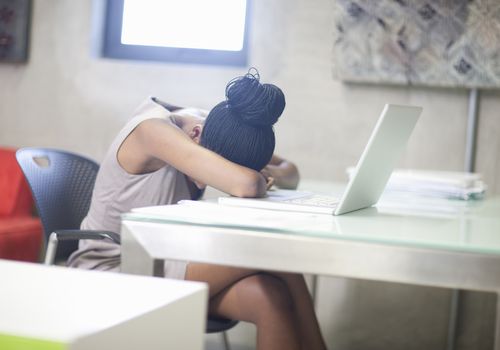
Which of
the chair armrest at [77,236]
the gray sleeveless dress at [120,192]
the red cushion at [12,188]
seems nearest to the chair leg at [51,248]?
the chair armrest at [77,236]

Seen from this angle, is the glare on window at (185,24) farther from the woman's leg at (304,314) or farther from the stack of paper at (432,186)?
the woman's leg at (304,314)

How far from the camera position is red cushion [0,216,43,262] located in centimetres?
311

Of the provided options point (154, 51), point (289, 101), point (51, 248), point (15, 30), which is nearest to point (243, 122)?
point (51, 248)

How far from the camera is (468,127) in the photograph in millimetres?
3277

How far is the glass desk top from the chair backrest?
859mm

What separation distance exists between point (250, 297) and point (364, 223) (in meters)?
0.48

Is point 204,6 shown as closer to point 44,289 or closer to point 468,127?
point 468,127

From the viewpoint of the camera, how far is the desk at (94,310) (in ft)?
3.00

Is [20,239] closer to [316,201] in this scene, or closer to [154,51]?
[154,51]

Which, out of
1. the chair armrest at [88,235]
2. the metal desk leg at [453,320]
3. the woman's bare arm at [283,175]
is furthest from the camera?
the metal desk leg at [453,320]

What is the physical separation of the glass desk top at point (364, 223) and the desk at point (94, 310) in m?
0.17

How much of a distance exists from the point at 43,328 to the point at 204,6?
3075mm

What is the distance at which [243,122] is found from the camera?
2.01 meters

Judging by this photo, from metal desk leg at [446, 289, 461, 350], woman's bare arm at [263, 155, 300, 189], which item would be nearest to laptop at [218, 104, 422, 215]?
woman's bare arm at [263, 155, 300, 189]
